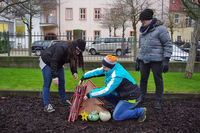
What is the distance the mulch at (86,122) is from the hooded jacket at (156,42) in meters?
1.22

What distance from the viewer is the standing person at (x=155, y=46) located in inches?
171

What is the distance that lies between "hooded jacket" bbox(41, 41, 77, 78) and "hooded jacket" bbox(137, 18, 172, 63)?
5.66 feet

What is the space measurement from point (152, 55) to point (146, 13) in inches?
35.5

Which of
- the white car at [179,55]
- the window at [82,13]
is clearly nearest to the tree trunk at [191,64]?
the white car at [179,55]

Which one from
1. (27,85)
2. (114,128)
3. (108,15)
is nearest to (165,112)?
(114,128)

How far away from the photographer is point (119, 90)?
3.84 meters

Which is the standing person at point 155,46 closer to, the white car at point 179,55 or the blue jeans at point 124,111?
the blue jeans at point 124,111

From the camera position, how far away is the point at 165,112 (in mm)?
4477

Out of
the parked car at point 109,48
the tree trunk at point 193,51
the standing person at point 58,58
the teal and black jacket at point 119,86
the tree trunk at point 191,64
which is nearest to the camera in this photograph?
the teal and black jacket at point 119,86

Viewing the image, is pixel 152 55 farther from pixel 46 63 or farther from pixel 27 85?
pixel 27 85

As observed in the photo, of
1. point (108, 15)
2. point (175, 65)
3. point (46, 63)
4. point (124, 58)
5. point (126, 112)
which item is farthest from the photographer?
point (108, 15)

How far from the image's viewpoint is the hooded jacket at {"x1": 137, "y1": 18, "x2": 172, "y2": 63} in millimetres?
4324

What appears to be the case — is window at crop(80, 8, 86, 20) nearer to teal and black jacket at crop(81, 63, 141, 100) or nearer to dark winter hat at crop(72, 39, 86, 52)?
dark winter hat at crop(72, 39, 86, 52)

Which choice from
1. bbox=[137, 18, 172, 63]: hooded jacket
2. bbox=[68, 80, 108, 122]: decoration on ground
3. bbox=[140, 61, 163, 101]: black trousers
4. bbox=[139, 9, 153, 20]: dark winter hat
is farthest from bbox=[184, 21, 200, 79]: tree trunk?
bbox=[68, 80, 108, 122]: decoration on ground
